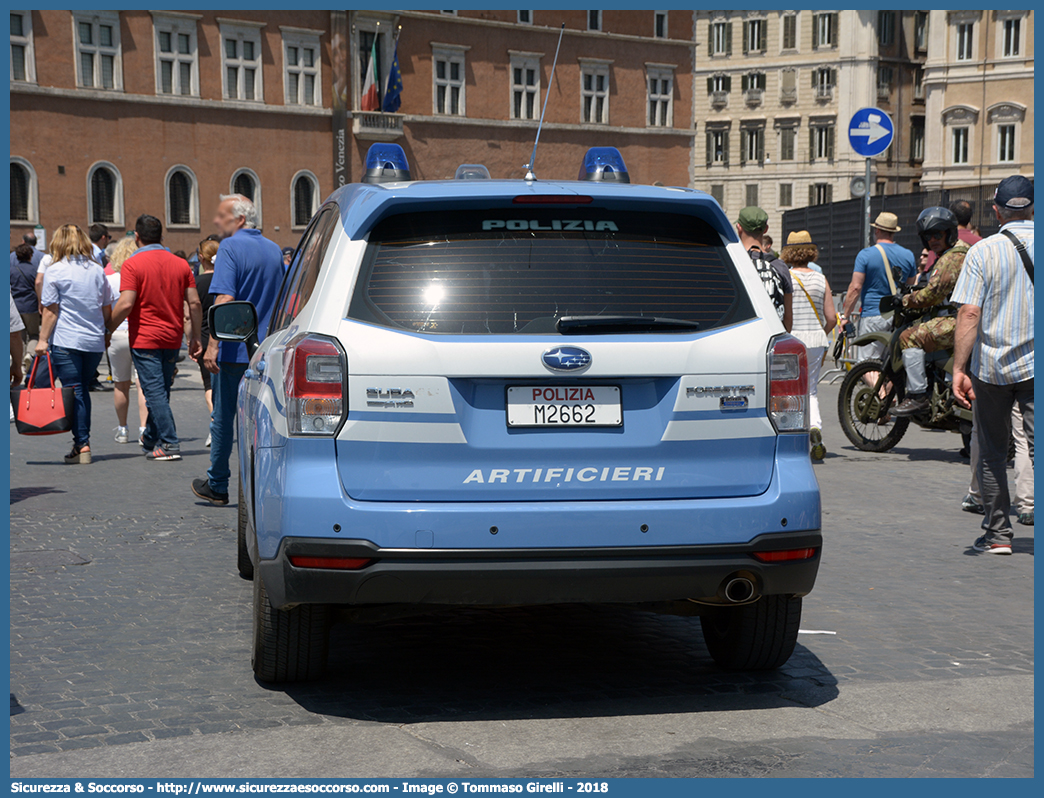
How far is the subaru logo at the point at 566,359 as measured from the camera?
464cm

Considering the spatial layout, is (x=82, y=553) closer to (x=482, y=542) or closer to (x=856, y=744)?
(x=482, y=542)

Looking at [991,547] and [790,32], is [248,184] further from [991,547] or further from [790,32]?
[790,32]

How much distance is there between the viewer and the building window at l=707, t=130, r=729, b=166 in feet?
318

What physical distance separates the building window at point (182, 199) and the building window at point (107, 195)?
6.09 feet

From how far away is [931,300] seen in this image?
456 inches

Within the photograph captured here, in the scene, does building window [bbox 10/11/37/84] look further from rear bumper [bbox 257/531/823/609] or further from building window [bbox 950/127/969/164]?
building window [bbox 950/127/969/164]

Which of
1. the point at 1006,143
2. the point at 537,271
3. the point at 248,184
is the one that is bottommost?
the point at 537,271

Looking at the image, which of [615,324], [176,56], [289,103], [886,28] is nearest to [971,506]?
[615,324]

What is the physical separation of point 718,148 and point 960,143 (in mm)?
20290

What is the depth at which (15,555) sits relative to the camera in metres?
8.01

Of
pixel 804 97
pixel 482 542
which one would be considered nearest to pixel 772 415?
pixel 482 542

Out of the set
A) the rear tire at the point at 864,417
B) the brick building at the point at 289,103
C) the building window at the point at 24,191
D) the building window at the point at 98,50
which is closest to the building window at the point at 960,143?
the brick building at the point at 289,103

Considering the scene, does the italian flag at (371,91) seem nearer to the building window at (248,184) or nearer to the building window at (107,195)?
the building window at (248,184)

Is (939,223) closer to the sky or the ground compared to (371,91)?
closer to the ground
